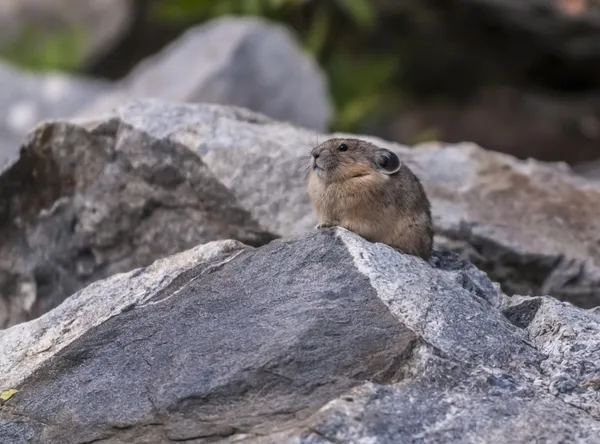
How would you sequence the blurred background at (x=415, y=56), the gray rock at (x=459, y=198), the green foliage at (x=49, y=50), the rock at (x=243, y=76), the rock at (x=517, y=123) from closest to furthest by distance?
the gray rock at (x=459, y=198) < the rock at (x=243, y=76) < the blurred background at (x=415, y=56) < the rock at (x=517, y=123) < the green foliage at (x=49, y=50)

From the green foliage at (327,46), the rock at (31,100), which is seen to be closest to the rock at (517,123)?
the green foliage at (327,46)

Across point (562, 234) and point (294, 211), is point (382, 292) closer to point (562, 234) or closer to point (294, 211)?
point (294, 211)

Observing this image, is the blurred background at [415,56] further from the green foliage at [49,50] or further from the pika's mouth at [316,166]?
the pika's mouth at [316,166]

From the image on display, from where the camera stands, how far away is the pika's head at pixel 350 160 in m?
6.68

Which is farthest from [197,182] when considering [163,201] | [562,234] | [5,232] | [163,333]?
[562,234]

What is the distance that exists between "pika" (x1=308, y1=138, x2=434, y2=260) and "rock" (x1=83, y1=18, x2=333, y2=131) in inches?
213

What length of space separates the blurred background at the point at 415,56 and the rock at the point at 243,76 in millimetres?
2284

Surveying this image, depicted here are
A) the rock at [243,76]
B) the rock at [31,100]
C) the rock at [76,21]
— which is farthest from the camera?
the rock at [76,21]

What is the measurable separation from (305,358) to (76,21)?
17.1 metres

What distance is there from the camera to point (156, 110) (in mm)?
8016

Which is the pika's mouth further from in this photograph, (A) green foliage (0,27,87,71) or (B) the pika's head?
(A) green foliage (0,27,87,71)

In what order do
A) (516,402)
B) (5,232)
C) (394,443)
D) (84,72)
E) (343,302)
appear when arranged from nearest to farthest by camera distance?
→ 1. (394,443)
2. (516,402)
3. (343,302)
4. (5,232)
5. (84,72)

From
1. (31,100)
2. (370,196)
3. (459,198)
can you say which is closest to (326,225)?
(370,196)

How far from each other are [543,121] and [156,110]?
11.7 metres
